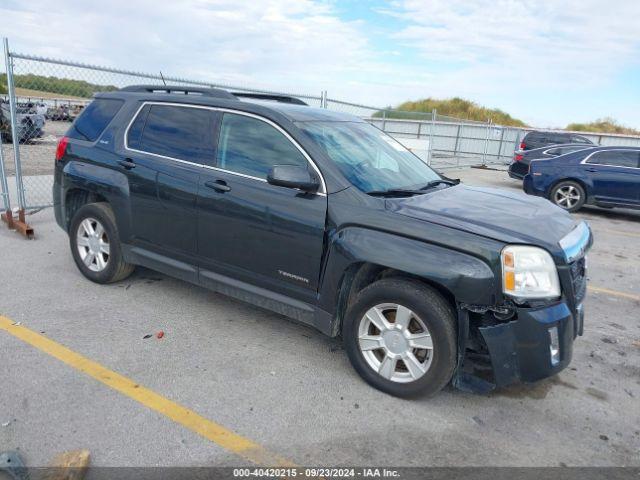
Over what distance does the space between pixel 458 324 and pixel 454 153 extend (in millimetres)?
18123

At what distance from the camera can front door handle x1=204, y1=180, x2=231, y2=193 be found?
3.86 m

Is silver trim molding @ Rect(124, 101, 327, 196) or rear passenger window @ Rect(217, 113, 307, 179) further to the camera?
rear passenger window @ Rect(217, 113, 307, 179)

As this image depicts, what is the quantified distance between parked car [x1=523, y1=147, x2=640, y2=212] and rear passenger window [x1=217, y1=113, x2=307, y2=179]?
902 cm

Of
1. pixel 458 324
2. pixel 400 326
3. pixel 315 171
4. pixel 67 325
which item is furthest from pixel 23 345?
pixel 458 324

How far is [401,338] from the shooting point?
3.24 m

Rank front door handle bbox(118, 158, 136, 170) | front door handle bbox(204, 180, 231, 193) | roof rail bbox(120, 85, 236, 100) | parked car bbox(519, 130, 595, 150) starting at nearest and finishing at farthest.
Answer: front door handle bbox(204, 180, 231, 193), roof rail bbox(120, 85, 236, 100), front door handle bbox(118, 158, 136, 170), parked car bbox(519, 130, 595, 150)

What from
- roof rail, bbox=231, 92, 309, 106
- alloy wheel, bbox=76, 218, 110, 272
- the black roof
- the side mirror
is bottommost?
alloy wheel, bbox=76, 218, 110, 272

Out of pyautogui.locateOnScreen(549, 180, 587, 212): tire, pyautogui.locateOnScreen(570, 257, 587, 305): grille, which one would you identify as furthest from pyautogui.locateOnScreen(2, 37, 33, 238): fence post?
pyautogui.locateOnScreen(549, 180, 587, 212): tire

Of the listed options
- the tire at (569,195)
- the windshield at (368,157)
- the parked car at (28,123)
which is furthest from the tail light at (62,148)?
the tire at (569,195)

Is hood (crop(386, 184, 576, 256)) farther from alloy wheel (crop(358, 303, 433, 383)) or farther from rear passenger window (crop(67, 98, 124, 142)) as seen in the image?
rear passenger window (crop(67, 98, 124, 142))

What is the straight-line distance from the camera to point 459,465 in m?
2.73

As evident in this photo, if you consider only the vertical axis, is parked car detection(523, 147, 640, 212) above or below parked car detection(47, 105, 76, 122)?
below

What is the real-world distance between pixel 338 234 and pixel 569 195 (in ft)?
30.5

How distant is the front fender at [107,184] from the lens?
4527 millimetres
